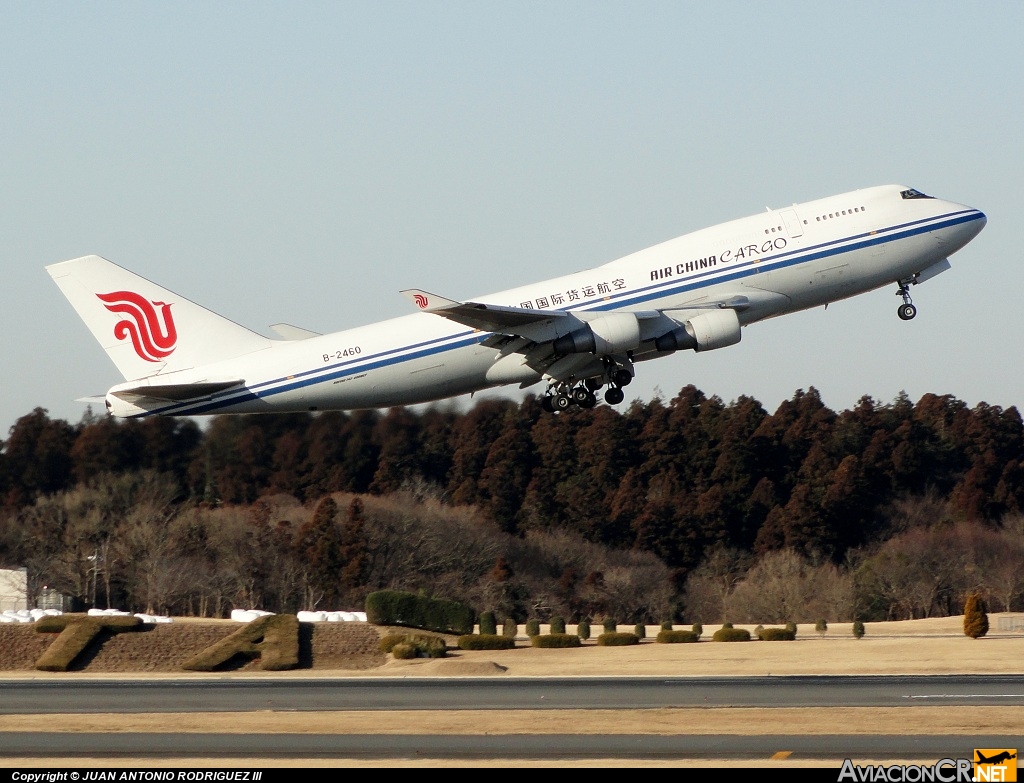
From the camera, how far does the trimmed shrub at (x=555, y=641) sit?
61375 millimetres

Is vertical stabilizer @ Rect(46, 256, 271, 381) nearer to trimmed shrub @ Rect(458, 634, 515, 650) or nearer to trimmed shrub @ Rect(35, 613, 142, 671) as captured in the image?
trimmed shrub @ Rect(35, 613, 142, 671)

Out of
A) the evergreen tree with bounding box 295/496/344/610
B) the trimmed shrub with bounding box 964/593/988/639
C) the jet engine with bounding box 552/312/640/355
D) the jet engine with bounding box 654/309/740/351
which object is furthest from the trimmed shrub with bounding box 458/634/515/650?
the jet engine with bounding box 654/309/740/351

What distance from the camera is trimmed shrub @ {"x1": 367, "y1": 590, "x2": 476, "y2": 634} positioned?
65.2m

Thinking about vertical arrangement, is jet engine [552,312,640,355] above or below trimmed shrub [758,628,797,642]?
above

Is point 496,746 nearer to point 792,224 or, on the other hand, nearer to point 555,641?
point 792,224

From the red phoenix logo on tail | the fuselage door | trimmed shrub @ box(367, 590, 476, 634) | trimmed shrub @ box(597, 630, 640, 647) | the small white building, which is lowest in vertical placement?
trimmed shrub @ box(597, 630, 640, 647)

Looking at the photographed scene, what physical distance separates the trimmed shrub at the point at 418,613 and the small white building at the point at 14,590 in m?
22.4

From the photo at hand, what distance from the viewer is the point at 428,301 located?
4009 cm

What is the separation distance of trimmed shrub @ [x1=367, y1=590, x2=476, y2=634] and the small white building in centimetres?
2242

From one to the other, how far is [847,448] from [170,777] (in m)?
88.7

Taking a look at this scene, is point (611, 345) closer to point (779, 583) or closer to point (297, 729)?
point (297, 729)

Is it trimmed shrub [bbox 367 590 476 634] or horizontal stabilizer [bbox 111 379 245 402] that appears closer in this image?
horizontal stabilizer [bbox 111 379 245 402]

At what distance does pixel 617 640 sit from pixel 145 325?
28367mm

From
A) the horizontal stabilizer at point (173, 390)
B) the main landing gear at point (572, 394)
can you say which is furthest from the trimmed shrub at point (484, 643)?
the horizontal stabilizer at point (173, 390)
